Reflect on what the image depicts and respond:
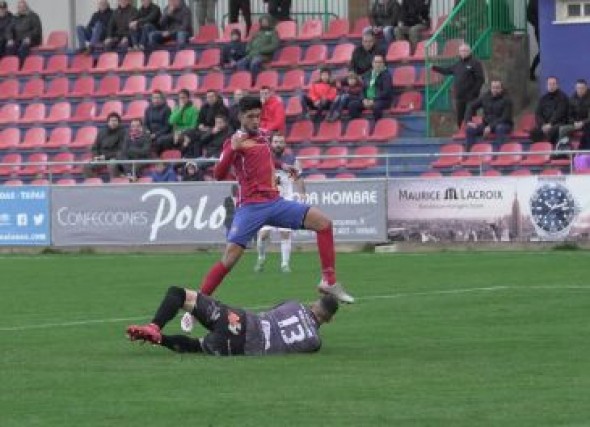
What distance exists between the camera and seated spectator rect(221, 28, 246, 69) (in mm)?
38875

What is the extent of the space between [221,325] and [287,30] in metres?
25.4

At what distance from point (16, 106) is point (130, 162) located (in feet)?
24.5

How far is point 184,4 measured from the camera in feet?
133

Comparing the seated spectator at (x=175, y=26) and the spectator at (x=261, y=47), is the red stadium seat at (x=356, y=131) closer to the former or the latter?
the spectator at (x=261, y=47)

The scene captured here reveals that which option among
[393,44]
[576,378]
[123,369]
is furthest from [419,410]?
[393,44]

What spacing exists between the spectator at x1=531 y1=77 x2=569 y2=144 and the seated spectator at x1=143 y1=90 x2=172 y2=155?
301 inches

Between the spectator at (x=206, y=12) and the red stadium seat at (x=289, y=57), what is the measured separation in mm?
3735

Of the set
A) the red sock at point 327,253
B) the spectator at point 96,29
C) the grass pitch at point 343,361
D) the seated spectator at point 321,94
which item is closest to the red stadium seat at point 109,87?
the spectator at point 96,29

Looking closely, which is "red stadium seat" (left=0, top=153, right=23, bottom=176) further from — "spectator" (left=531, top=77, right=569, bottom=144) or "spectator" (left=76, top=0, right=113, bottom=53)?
"spectator" (left=531, top=77, right=569, bottom=144)

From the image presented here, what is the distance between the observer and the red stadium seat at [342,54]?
3762cm

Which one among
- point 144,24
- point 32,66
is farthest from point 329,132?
point 32,66

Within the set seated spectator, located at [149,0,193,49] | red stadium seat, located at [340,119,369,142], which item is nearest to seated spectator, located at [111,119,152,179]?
red stadium seat, located at [340,119,369,142]

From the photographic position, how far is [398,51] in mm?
36719

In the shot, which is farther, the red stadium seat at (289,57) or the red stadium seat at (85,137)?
the red stadium seat at (85,137)
